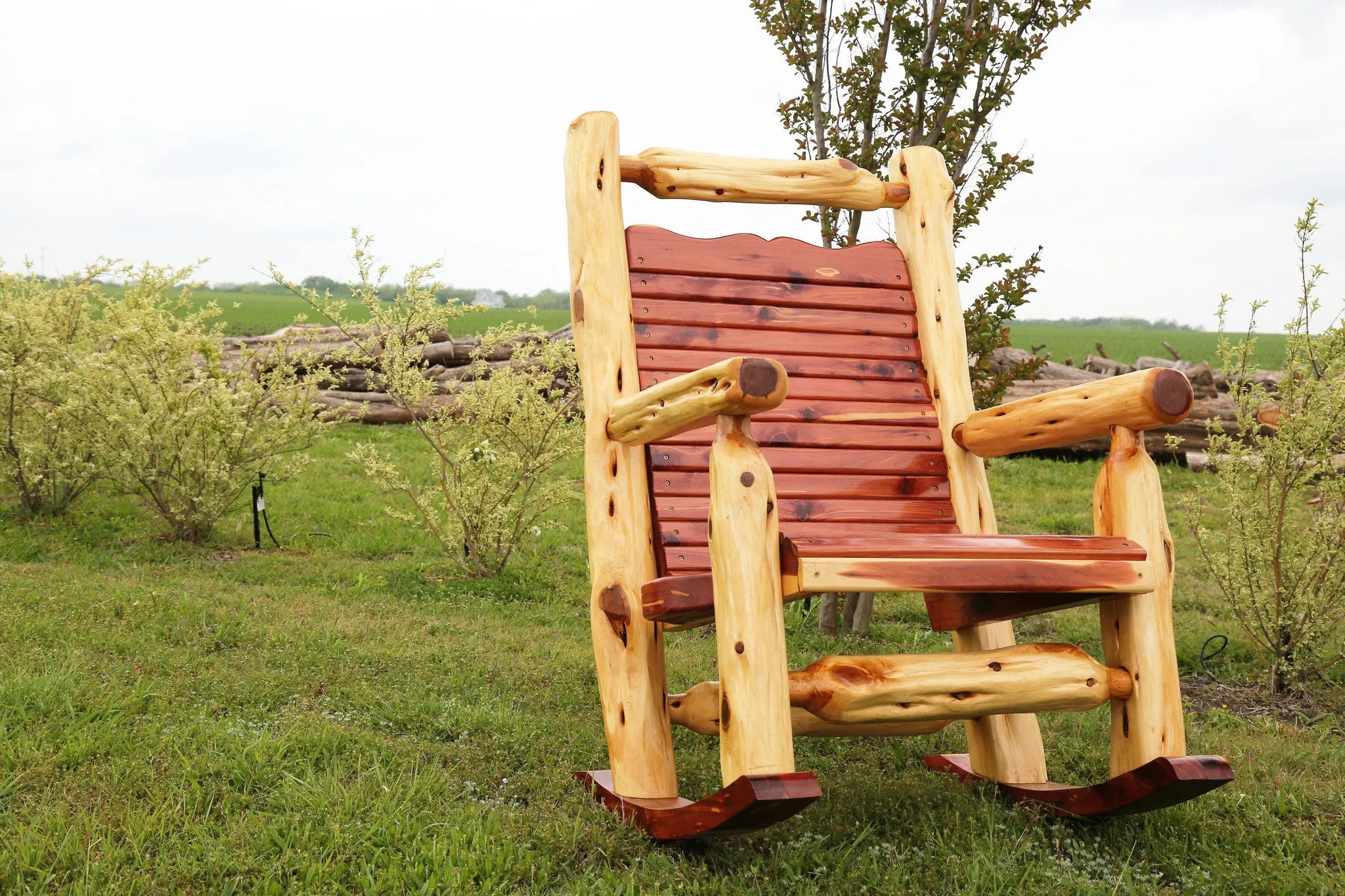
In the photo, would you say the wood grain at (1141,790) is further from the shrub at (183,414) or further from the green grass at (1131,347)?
the green grass at (1131,347)

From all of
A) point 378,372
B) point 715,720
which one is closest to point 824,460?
point 715,720

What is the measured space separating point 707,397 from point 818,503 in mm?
982

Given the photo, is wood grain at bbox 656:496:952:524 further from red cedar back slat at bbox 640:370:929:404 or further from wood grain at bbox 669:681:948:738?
wood grain at bbox 669:681:948:738

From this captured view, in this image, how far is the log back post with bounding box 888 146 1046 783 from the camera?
320cm

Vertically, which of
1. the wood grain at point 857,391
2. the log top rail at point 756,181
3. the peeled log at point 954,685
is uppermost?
the log top rail at point 756,181

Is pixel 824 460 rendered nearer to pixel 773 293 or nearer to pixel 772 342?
pixel 772 342

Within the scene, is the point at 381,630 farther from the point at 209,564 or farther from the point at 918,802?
the point at 918,802

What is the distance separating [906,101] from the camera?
5133 millimetres

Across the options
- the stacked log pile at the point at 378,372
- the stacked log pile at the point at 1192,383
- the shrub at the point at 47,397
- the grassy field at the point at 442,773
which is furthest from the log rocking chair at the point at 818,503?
the stacked log pile at the point at 378,372

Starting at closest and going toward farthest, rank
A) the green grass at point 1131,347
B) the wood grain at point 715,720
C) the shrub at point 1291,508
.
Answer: the wood grain at point 715,720 < the shrub at point 1291,508 < the green grass at point 1131,347

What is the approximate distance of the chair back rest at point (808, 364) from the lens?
3201 mm

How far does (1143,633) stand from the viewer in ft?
8.91

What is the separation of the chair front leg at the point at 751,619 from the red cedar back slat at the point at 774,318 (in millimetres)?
1107

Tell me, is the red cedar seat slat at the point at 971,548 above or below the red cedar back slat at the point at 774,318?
below
